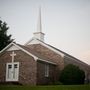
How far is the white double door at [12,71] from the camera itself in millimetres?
24042

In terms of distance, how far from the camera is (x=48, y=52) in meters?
28.4

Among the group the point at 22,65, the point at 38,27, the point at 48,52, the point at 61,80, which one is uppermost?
the point at 38,27

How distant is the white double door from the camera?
24042 millimetres

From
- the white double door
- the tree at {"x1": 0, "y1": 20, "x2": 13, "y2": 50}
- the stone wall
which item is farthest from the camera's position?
the tree at {"x1": 0, "y1": 20, "x2": 13, "y2": 50}

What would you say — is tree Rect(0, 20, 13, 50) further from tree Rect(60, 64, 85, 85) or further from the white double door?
tree Rect(60, 64, 85, 85)

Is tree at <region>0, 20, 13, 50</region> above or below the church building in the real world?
above

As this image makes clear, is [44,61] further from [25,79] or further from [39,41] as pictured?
[39,41]

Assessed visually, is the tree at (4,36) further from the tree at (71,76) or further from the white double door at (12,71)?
the tree at (71,76)

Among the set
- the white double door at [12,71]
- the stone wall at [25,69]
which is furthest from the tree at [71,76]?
the white double door at [12,71]

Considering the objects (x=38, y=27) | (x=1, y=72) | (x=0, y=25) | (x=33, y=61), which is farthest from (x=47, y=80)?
(x=0, y=25)

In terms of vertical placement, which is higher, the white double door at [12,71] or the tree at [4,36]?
the tree at [4,36]

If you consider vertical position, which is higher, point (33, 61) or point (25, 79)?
point (33, 61)

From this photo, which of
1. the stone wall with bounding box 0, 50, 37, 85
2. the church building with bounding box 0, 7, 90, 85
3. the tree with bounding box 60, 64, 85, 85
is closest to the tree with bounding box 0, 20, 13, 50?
the church building with bounding box 0, 7, 90, 85

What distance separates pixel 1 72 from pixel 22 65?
3.34 meters
